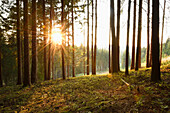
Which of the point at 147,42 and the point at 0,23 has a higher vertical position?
the point at 0,23

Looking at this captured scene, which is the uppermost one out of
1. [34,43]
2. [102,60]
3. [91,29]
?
[91,29]

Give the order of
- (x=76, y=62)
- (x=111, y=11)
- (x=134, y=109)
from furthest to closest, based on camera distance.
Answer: (x=76, y=62) < (x=111, y=11) < (x=134, y=109)

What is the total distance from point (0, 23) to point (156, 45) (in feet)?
64.9

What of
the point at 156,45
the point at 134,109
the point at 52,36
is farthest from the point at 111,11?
the point at 134,109

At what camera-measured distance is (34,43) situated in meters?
9.66

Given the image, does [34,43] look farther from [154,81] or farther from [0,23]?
[154,81]

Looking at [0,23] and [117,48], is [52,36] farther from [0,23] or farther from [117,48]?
[117,48]

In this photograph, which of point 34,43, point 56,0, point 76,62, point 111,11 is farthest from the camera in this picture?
point 76,62

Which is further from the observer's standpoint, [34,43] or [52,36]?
[52,36]

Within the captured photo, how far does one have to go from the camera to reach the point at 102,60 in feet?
247

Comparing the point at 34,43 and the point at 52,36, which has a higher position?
the point at 52,36

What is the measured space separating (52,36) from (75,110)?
39.4ft

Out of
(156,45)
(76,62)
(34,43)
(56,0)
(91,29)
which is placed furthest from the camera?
(76,62)

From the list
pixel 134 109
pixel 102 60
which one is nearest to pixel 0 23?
pixel 134 109
